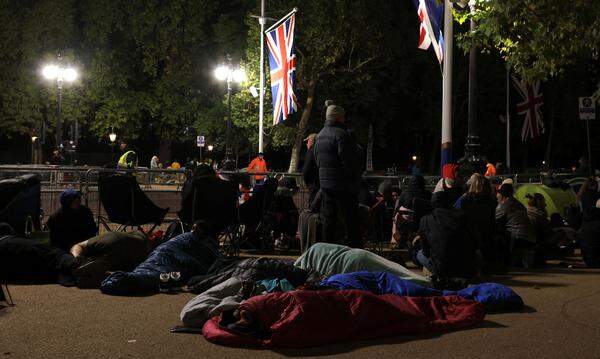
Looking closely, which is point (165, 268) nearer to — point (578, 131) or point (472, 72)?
point (472, 72)

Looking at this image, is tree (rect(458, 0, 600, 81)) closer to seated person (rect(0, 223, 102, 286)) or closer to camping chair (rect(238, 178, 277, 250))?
camping chair (rect(238, 178, 277, 250))

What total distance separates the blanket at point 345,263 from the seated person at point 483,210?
250 cm

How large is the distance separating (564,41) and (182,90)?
104ft

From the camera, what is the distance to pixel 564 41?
1533 centimetres

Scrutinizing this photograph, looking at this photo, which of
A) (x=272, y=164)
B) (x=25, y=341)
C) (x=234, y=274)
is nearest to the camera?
(x=25, y=341)

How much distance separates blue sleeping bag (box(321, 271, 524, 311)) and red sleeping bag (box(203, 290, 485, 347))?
56 cm

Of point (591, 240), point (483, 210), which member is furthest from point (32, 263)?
point (591, 240)

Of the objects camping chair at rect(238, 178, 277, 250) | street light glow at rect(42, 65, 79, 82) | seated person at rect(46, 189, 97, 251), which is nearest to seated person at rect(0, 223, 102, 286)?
seated person at rect(46, 189, 97, 251)

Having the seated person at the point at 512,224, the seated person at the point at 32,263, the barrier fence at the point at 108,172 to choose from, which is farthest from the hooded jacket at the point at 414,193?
the seated person at the point at 32,263

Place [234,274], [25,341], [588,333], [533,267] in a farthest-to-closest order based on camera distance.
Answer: [533,267], [234,274], [588,333], [25,341]

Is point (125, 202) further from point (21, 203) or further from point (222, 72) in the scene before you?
point (222, 72)

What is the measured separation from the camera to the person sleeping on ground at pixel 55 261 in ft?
32.2

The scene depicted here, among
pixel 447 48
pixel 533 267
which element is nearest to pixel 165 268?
pixel 533 267

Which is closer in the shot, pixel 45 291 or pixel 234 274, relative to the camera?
pixel 234 274
